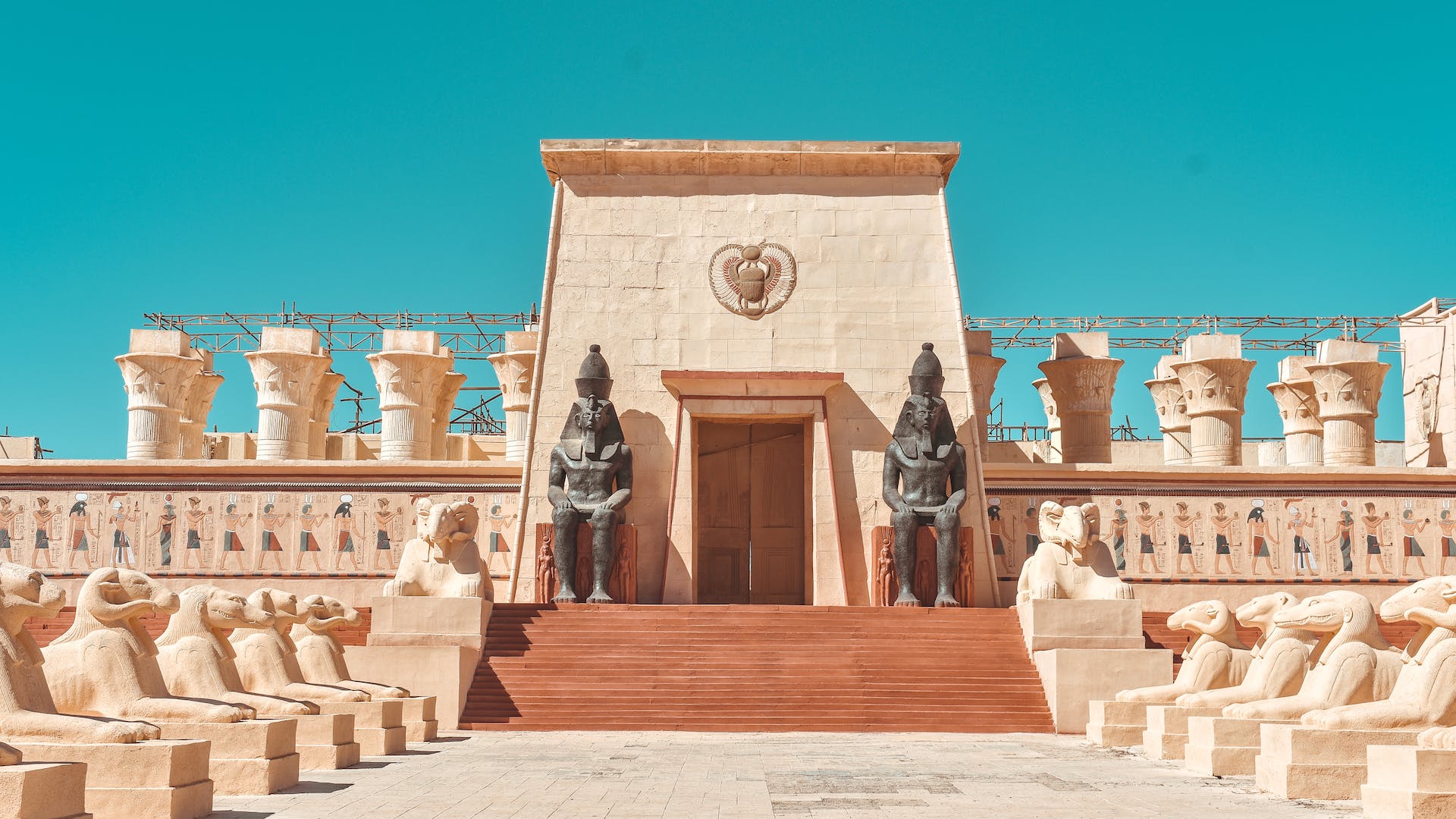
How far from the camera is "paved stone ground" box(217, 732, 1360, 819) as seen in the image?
748 cm

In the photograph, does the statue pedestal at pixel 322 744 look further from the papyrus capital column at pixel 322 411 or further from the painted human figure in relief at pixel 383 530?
the papyrus capital column at pixel 322 411

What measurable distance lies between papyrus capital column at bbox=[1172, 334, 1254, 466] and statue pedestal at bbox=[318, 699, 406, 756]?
20.9 m

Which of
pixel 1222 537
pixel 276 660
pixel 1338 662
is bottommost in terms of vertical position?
pixel 276 660

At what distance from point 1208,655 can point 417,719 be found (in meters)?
6.30

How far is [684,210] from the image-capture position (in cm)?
1938

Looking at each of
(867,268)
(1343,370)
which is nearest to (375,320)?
(867,268)

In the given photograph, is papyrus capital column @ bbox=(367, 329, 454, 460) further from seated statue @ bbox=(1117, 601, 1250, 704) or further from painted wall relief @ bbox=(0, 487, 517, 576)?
seated statue @ bbox=(1117, 601, 1250, 704)

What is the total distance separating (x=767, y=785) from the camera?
8648 millimetres

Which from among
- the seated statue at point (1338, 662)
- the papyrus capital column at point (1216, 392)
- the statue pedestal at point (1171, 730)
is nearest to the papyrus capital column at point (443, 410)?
the papyrus capital column at point (1216, 392)

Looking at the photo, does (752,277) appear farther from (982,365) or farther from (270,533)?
(982,365)

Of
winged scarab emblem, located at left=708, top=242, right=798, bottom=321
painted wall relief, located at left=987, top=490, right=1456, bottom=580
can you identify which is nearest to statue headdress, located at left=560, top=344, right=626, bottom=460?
winged scarab emblem, located at left=708, top=242, right=798, bottom=321

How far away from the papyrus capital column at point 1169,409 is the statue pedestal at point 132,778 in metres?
28.2

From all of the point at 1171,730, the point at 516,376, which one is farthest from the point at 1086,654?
the point at 516,376

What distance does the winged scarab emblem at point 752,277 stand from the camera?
62.4 feet
